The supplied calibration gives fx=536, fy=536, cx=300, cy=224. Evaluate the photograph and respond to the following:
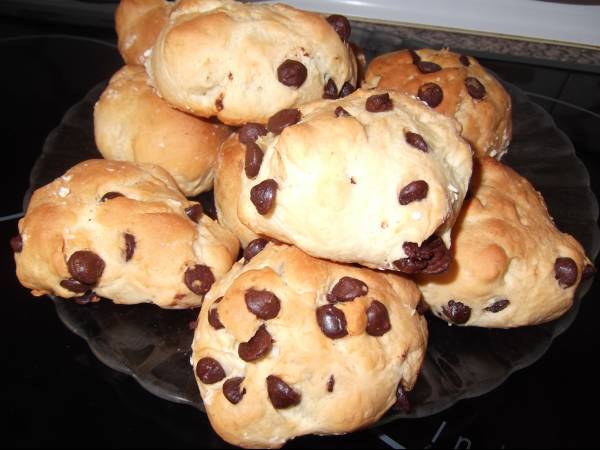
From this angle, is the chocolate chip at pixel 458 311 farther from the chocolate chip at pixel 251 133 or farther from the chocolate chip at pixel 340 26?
the chocolate chip at pixel 340 26

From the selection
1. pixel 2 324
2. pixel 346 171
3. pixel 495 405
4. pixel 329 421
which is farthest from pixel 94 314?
pixel 495 405

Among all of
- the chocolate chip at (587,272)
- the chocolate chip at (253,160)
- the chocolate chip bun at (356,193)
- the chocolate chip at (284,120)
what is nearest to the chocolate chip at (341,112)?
the chocolate chip bun at (356,193)

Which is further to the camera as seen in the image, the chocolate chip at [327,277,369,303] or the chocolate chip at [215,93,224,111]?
the chocolate chip at [215,93,224,111]

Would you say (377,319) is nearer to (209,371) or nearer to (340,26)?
(209,371)

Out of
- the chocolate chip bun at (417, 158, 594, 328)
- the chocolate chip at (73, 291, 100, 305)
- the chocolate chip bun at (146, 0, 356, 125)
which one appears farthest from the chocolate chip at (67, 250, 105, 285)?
the chocolate chip bun at (417, 158, 594, 328)

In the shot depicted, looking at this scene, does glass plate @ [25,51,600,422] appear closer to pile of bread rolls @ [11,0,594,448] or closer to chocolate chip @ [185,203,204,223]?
pile of bread rolls @ [11,0,594,448]

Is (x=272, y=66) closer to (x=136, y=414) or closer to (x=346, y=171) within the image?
(x=346, y=171)
